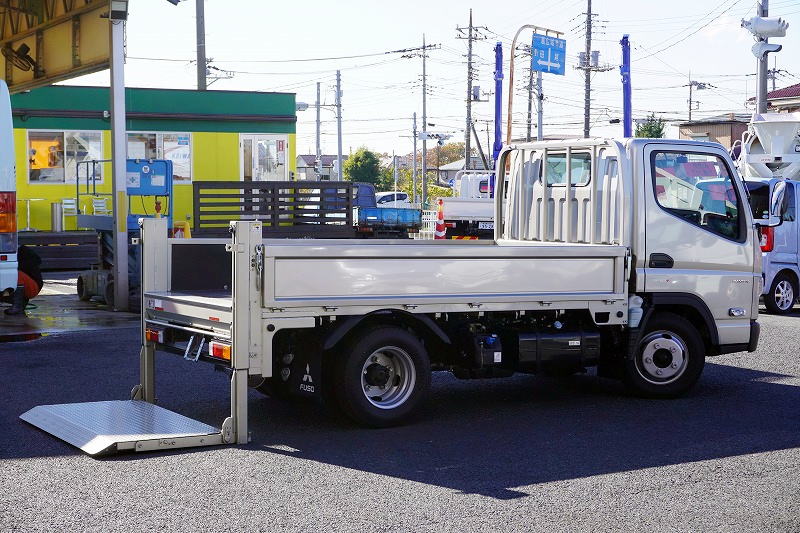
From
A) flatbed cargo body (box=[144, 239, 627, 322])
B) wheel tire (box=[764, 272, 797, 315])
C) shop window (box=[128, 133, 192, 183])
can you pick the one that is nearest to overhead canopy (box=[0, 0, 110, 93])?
shop window (box=[128, 133, 192, 183])

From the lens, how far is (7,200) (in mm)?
13477

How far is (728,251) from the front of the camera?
33.1 feet

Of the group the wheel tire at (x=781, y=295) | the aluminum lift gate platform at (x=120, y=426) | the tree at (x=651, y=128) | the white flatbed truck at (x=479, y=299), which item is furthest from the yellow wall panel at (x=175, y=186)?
the tree at (x=651, y=128)

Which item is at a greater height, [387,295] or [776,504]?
[387,295]

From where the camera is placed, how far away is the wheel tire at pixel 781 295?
58.3 ft

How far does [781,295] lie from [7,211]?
12112mm

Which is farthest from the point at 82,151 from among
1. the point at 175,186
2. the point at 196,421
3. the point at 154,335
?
the point at 196,421

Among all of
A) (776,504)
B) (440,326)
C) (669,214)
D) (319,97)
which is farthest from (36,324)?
(319,97)

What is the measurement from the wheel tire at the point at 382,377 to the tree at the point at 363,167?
76.8m

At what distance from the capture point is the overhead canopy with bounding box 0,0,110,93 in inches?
736

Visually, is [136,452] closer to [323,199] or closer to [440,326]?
[440,326]

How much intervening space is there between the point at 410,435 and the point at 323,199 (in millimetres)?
15571

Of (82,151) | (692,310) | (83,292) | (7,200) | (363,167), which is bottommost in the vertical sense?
(83,292)

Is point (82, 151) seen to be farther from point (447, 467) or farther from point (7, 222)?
point (447, 467)
